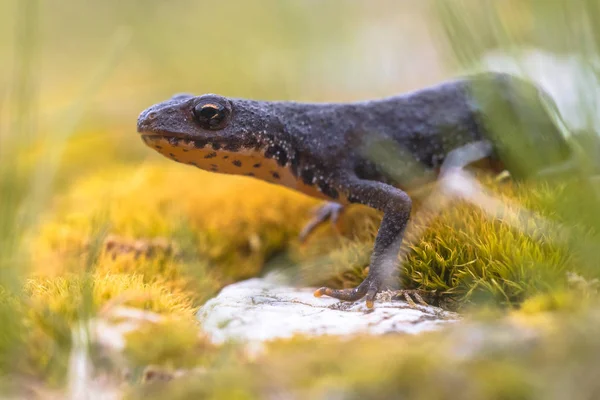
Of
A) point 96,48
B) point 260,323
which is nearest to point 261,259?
point 260,323

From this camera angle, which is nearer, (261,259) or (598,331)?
(598,331)

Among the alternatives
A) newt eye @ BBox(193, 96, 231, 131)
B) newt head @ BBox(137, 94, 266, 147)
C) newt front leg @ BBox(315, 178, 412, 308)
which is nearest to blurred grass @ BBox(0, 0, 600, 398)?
newt front leg @ BBox(315, 178, 412, 308)

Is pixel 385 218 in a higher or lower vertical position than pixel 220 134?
lower

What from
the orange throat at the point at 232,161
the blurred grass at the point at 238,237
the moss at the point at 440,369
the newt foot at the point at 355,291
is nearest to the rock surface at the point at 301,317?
the newt foot at the point at 355,291

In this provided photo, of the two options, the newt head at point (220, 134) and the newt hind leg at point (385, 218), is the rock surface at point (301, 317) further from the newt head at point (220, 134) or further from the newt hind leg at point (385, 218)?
the newt head at point (220, 134)

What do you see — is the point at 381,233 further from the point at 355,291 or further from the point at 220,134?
the point at 220,134

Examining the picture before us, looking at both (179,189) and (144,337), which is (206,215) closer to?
(179,189)

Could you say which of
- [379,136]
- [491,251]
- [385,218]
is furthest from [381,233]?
[379,136]
